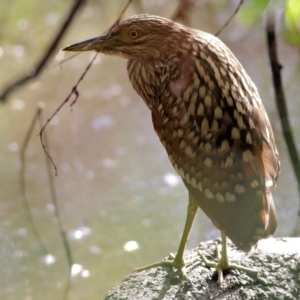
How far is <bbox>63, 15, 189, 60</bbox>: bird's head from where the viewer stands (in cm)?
208

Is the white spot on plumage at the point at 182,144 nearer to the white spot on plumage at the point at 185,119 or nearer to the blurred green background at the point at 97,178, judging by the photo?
the white spot on plumage at the point at 185,119

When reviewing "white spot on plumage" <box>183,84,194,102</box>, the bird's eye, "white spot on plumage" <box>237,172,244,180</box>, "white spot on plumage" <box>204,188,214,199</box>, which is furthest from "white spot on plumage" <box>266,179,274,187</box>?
the bird's eye

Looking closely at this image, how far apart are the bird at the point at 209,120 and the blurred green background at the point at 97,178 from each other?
490 mm

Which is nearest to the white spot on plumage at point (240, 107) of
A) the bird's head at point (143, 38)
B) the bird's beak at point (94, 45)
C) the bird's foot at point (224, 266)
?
the bird's head at point (143, 38)

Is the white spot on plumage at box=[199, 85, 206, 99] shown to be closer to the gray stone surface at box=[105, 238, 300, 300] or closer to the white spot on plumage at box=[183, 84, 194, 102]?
the white spot on plumage at box=[183, 84, 194, 102]

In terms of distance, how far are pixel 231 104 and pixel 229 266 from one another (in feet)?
2.45

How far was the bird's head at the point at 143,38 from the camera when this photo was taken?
2084 mm

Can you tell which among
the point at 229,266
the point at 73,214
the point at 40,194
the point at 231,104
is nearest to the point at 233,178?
the point at 231,104

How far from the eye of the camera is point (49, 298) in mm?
3049

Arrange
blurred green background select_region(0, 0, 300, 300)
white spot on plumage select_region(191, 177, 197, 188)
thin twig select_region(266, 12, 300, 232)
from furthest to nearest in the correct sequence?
blurred green background select_region(0, 0, 300, 300)
thin twig select_region(266, 12, 300, 232)
white spot on plumage select_region(191, 177, 197, 188)

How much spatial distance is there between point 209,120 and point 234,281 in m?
0.73

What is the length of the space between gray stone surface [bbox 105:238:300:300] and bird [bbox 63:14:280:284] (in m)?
0.31

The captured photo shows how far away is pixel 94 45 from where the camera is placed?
6.75 ft

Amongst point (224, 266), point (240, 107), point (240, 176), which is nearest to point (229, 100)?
point (240, 107)
